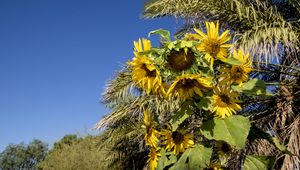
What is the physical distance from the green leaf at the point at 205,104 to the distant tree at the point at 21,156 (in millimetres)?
44046

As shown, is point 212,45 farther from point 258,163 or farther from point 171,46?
point 258,163

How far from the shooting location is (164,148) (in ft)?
5.16

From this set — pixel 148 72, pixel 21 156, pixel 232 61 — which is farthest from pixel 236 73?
pixel 21 156

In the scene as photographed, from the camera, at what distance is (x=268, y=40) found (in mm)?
5461

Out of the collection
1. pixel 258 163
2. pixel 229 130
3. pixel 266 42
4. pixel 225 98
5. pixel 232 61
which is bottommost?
pixel 258 163

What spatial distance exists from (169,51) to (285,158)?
12.0ft

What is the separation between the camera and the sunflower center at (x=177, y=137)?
1518 mm

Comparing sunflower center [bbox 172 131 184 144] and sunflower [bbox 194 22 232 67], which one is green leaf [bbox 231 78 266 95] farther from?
→ sunflower center [bbox 172 131 184 144]

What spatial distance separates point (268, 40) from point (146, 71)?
426 centimetres

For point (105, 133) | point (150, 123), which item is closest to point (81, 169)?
point (105, 133)

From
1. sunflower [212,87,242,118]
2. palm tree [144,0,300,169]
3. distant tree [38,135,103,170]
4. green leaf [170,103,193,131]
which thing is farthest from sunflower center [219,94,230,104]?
distant tree [38,135,103,170]

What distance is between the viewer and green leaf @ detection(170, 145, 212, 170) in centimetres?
139

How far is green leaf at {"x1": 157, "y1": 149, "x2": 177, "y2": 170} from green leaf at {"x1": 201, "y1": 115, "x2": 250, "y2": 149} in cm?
16

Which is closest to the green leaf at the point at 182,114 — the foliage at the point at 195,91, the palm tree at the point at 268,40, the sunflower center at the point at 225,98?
the foliage at the point at 195,91
